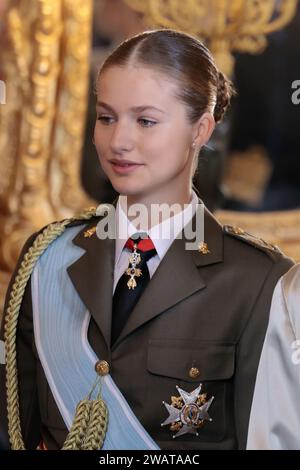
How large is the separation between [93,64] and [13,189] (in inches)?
20.0

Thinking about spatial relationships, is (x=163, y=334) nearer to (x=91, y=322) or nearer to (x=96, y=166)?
(x=91, y=322)

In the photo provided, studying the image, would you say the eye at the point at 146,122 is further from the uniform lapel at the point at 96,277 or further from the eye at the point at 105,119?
the uniform lapel at the point at 96,277

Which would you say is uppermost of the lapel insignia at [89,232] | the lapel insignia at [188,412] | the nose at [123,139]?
the nose at [123,139]

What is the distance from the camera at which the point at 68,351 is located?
1.31 meters

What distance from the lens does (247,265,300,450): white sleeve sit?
3.65ft

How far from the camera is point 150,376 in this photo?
1.28 metres

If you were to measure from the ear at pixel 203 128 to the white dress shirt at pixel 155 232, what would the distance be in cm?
8

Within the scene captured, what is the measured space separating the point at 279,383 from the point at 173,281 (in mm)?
242

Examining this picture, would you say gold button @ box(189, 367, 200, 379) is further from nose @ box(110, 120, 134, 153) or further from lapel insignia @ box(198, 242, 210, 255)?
nose @ box(110, 120, 134, 153)

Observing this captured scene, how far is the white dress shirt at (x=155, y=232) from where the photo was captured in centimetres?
132

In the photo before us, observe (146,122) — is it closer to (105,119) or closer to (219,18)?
(105,119)

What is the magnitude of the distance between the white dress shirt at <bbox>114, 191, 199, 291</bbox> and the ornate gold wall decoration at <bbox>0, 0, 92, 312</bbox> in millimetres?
1726

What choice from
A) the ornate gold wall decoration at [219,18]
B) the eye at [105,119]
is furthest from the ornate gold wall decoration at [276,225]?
the eye at [105,119]
